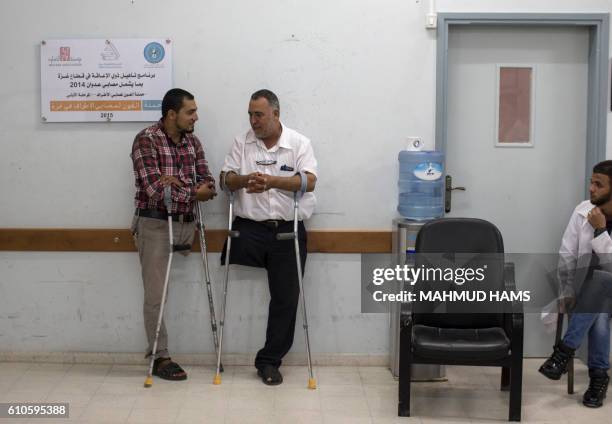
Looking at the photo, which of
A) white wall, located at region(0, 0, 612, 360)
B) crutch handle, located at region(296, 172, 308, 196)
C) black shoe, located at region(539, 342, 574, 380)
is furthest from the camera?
white wall, located at region(0, 0, 612, 360)

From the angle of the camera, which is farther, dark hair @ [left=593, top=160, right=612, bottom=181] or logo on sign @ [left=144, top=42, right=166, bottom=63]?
logo on sign @ [left=144, top=42, right=166, bottom=63]

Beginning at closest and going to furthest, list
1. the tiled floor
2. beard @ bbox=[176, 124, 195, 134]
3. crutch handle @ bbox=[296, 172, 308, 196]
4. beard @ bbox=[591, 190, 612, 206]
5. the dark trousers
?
the tiled floor → beard @ bbox=[591, 190, 612, 206] → crutch handle @ bbox=[296, 172, 308, 196] → beard @ bbox=[176, 124, 195, 134] → the dark trousers

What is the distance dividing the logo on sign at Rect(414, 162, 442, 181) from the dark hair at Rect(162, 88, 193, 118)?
140cm

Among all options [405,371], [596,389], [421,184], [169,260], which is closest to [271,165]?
[169,260]

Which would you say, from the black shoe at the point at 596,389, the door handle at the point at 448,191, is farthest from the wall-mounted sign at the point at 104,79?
the black shoe at the point at 596,389

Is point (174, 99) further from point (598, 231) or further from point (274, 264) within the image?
point (598, 231)

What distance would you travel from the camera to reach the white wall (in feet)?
15.9

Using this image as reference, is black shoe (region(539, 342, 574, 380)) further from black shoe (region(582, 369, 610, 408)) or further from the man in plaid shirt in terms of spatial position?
the man in plaid shirt

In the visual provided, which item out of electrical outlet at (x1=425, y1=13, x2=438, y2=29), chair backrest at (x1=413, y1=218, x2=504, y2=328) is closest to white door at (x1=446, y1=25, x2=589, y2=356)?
electrical outlet at (x1=425, y1=13, x2=438, y2=29)

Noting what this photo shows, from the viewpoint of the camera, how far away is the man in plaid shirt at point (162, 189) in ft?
15.0

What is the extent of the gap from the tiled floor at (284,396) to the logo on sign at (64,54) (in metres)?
1.91

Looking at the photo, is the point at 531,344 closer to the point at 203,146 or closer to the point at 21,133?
the point at 203,146

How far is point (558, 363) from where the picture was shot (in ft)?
14.0

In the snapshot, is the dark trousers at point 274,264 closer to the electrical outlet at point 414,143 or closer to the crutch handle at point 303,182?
the crutch handle at point 303,182
